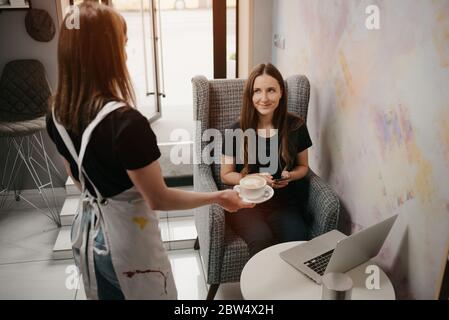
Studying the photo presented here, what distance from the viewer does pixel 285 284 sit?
4.90ft

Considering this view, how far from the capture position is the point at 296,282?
150 centimetres

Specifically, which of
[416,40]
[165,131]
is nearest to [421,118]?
[416,40]

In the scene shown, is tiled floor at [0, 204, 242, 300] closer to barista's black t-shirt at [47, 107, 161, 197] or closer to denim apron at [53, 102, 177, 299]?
denim apron at [53, 102, 177, 299]

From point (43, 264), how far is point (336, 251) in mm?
1809

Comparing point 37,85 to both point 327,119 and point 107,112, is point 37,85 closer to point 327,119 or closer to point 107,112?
point 327,119

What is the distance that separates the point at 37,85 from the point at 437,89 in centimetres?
250

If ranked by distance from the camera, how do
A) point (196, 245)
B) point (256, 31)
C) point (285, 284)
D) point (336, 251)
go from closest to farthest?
1. point (336, 251)
2. point (285, 284)
3. point (196, 245)
4. point (256, 31)

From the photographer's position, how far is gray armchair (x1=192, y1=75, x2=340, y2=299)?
191 cm

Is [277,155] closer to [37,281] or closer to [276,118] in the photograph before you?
[276,118]

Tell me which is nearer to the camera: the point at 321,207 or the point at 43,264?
the point at 321,207

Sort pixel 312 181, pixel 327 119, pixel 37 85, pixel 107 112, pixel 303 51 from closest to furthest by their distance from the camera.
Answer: pixel 107 112 < pixel 312 181 < pixel 327 119 < pixel 303 51 < pixel 37 85

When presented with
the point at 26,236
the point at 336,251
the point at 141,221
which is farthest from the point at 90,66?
the point at 26,236

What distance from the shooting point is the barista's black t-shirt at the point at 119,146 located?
104cm

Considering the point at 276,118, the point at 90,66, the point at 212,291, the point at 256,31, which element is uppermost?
the point at 256,31
